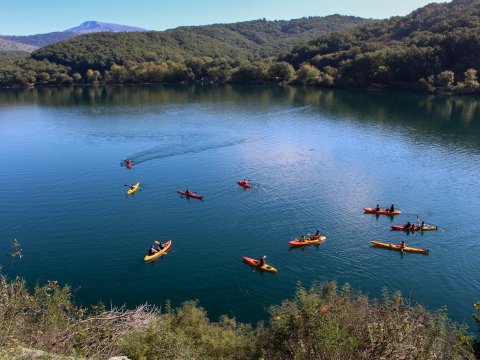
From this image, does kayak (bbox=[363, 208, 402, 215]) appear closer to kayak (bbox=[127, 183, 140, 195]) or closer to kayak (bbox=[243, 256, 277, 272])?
kayak (bbox=[243, 256, 277, 272])

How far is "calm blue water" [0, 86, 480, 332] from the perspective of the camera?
3491 centimetres

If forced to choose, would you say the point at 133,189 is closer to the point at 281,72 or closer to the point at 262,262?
the point at 262,262

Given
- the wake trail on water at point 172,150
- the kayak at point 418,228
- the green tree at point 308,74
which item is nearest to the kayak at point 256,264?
the kayak at point 418,228

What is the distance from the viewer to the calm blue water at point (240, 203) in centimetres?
3491

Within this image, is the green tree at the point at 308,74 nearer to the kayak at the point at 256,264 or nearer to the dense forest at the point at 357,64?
the dense forest at the point at 357,64

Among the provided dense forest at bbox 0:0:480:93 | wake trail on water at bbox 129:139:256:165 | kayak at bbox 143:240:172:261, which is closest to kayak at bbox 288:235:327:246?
kayak at bbox 143:240:172:261

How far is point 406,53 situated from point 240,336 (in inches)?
4925

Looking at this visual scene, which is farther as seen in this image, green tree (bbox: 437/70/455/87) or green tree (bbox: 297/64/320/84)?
green tree (bbox: 297/64/320/84)

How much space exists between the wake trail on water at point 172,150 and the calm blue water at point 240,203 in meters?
0.52

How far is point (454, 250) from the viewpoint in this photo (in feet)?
129

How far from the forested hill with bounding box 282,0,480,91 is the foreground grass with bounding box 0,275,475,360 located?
118 m

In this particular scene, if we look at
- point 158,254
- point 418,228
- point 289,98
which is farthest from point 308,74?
point 158,254

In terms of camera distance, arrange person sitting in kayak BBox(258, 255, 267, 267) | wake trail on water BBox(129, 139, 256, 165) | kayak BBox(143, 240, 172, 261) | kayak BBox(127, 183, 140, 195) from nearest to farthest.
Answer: person sitting in kayak BBox(258, 255, 267, 267) → kayak BBox(143, 240, 172, 261) → kayak BBox(127, 183, 140, 195) → wake trail on water BBox(129, 139, 256, 165)

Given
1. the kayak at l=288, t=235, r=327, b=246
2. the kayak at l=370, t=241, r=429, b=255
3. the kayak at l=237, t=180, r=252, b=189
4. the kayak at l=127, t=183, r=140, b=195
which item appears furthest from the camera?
the kayak at l=237, t=180, r=252, b=189
